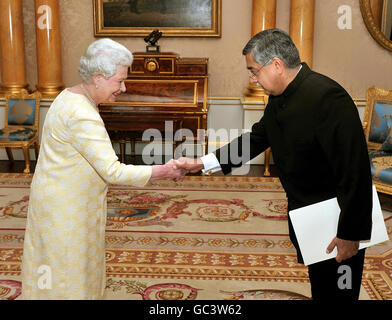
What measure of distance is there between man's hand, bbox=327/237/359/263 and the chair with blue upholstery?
345 cm

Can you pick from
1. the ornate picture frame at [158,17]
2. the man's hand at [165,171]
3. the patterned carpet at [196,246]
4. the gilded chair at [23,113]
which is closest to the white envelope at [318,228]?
the man's hand at [165,171]

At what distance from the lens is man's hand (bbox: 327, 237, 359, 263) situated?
2051 mm

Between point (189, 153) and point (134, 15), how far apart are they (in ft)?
7.38

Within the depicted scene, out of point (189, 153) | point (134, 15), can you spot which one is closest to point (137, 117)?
point (189, 153)

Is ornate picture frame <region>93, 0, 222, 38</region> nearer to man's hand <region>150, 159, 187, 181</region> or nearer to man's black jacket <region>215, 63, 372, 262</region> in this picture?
man's hand <region>150, 159, 187, 181</region>

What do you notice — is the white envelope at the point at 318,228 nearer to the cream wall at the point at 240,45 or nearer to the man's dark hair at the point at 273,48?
A: the man's dark hair at the point at 273,48

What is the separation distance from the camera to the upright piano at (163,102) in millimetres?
6492

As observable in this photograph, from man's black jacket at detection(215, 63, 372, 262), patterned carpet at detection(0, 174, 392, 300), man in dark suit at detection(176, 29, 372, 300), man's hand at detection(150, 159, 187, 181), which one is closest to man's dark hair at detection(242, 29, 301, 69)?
man in dark suit at detection(176, 29, 372, 300)

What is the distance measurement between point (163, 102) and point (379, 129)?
277cm

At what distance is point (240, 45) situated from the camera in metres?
7.52

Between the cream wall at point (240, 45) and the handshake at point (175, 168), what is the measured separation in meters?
4.86

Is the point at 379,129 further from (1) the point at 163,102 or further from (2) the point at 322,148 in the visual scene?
(2) the point at 322,148

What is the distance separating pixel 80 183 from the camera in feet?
7.50
